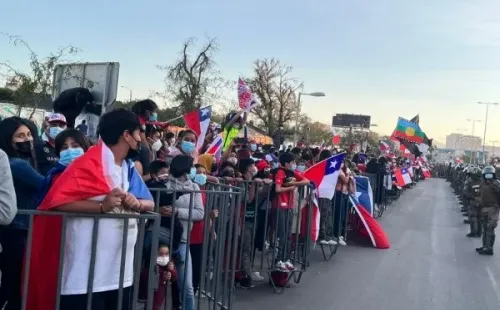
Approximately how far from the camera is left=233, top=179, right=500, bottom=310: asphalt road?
7598mm

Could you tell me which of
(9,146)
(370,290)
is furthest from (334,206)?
(9,146)

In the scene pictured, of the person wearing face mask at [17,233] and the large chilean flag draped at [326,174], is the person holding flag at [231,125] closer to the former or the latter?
the large chilean flag draped at [326,174]

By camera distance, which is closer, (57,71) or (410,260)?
(57,71)

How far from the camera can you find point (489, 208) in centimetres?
1263

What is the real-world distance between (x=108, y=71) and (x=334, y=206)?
580cm

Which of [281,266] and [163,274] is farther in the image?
[281,266]

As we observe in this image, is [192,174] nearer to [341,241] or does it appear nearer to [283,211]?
[283,211]

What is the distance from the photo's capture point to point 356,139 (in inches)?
2115

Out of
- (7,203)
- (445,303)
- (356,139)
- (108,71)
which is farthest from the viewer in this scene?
(356,139)

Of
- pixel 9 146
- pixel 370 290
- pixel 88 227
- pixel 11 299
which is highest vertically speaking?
pixel 9 146

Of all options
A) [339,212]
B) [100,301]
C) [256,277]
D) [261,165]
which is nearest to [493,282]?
[339,212]

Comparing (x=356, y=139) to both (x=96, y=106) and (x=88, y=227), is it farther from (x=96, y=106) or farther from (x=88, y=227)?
(x=88, y=227)

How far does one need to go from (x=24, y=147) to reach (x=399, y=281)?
6.43 m

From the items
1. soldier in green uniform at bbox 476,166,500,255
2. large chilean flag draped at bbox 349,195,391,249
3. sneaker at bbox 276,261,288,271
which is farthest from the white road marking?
sneaker at bbox 276,261,288,271
